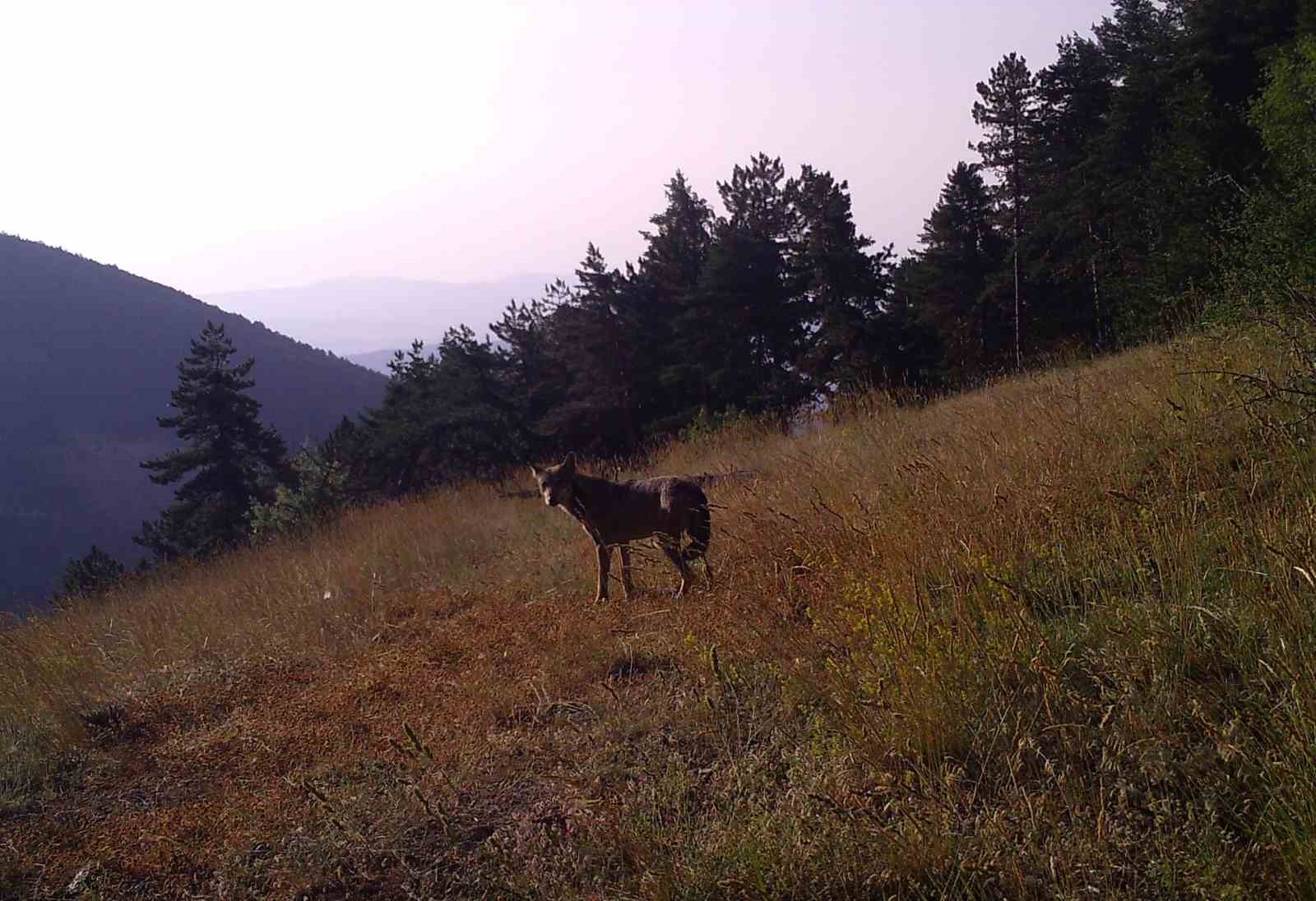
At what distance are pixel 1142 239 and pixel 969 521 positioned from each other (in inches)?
919

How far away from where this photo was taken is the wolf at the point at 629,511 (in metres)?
6.36

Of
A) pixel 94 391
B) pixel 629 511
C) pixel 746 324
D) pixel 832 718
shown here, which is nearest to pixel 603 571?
pixel 629 511

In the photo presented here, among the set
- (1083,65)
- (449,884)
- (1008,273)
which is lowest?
(449,884)

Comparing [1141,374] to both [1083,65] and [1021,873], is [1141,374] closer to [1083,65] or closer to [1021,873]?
[1021,873]

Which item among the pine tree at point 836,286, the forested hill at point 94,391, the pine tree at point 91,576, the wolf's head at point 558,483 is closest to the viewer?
the wolf's head at point 558,483

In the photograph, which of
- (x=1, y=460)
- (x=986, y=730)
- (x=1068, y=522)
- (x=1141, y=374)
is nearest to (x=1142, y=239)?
(x=1141, y=374)

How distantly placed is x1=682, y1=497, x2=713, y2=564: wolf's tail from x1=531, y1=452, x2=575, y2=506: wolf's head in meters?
1.18

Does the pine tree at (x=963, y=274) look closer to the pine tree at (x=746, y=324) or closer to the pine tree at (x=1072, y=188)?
the pine tree at (x=1072, y=188)

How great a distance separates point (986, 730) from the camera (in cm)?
284

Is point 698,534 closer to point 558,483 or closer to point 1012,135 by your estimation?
point 558,483

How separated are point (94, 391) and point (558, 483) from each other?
325ft

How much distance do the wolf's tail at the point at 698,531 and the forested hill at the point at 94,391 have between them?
6624cm

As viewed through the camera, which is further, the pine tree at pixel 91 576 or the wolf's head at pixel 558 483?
the pine tree at pixel 91 576

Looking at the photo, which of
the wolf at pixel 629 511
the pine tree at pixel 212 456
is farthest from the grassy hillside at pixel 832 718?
the pine tree at pixel 212 456
